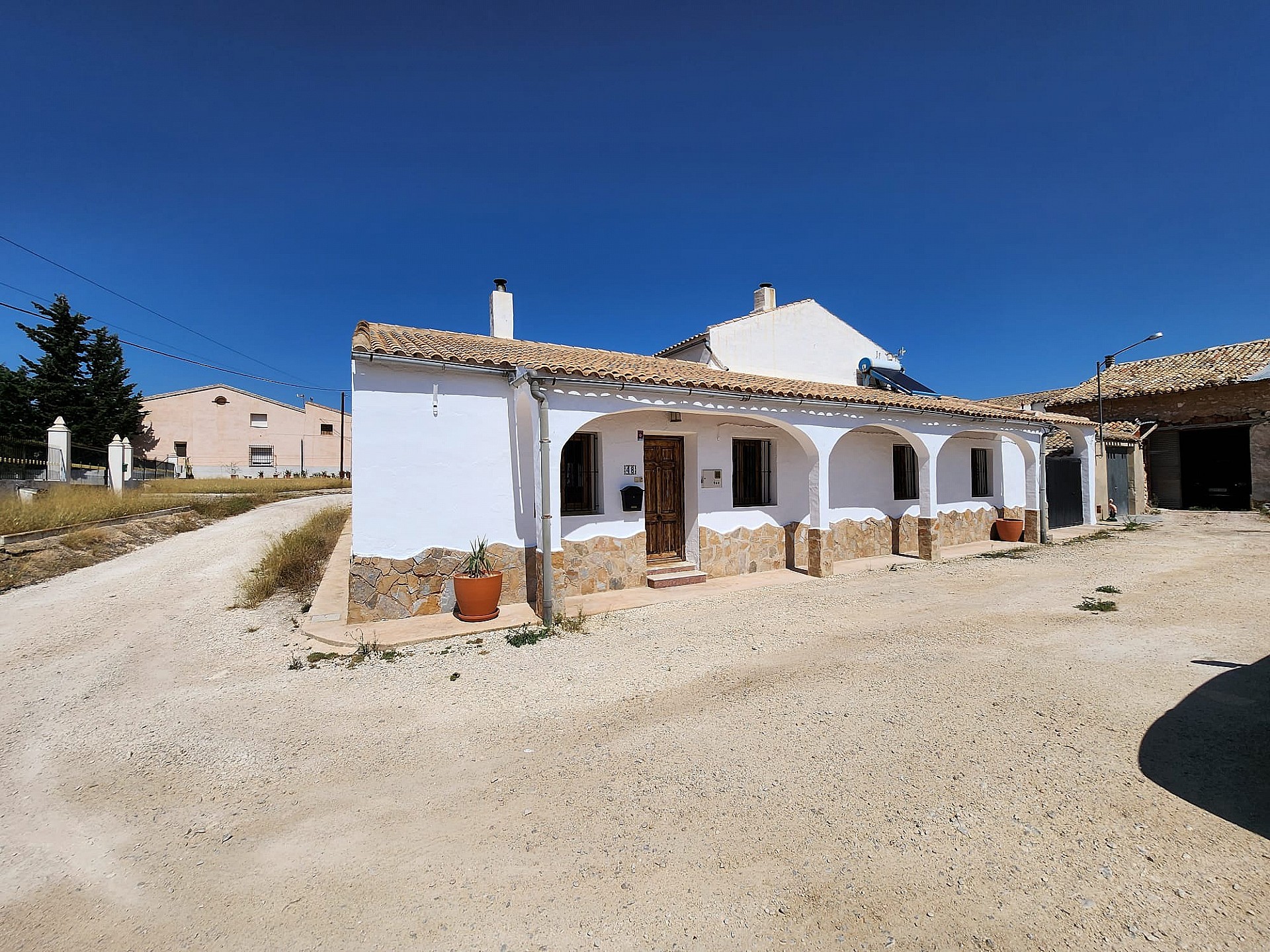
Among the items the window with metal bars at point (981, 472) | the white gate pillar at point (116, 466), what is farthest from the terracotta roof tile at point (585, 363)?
the white gate pillar at point (116, 466)

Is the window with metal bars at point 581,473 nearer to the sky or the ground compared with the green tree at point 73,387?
nearer to the ground

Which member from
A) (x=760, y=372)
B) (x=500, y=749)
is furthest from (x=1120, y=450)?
(x=500, y=749)

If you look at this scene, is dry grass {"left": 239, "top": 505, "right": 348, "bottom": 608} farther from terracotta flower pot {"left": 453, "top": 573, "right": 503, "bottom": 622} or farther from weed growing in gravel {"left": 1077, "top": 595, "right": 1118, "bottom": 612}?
weed growing in gravel {"left": 1077, "top": 595, "right": 1118, "bottom": 612}

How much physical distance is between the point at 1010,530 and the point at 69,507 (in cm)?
2353

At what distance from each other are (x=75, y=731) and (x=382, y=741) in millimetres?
2370

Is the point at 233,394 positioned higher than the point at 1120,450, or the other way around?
the point at 233,394

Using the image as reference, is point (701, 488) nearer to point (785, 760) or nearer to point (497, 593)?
point (497, 593)

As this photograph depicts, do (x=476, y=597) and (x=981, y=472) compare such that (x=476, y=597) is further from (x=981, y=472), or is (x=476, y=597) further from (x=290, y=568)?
(x=981, y=472)

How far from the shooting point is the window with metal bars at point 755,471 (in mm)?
9727

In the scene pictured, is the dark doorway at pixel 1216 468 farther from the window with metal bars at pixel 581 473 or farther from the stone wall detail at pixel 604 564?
the window with metal bars at pixel 581 473

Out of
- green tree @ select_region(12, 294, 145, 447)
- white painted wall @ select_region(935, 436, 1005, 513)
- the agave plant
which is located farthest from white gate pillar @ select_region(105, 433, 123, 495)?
white painted wall @ select_region(935, 436, 1005, 513)

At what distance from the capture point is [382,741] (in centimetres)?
372

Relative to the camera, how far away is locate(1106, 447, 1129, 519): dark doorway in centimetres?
1753

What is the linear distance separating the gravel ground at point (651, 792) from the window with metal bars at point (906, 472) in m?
6.16
